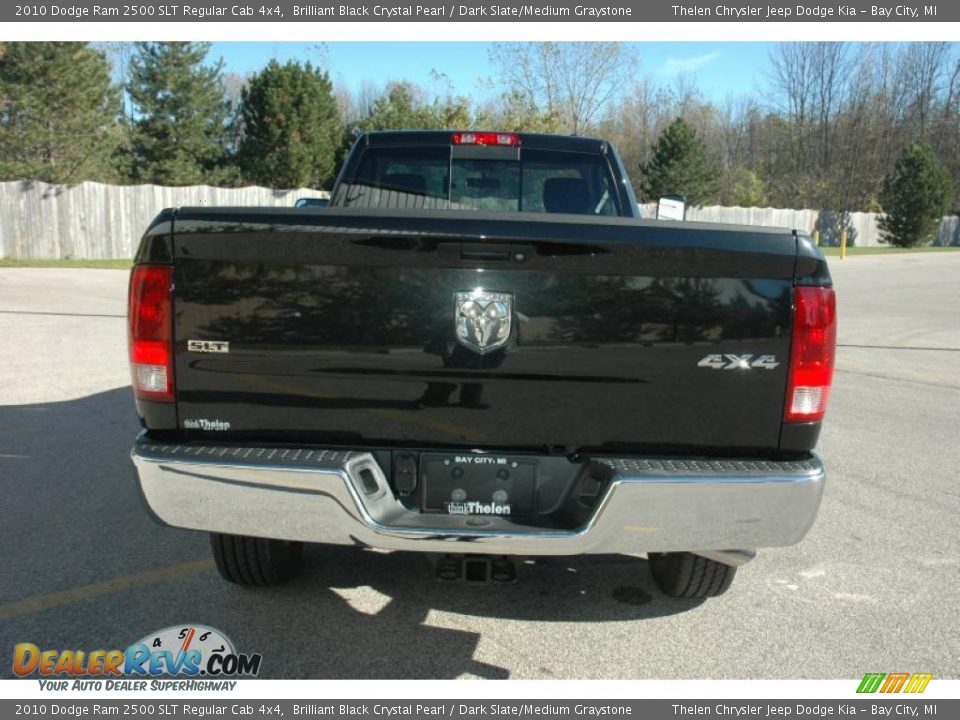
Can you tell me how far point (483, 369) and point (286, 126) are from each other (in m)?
30.2

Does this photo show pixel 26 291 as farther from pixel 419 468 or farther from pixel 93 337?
pixel 419 468

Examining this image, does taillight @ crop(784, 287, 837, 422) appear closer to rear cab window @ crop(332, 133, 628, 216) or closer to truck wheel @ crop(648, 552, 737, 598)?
truck wheel @ crop(648, 552, 737, 598)

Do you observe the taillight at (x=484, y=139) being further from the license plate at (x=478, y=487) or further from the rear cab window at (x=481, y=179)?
the license plate at (x=478, y=487)

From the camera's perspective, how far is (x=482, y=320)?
2.71 metres

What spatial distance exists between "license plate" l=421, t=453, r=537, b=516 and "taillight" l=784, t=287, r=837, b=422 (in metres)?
0.95

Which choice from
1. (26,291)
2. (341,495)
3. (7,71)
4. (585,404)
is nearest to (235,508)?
(341,495)

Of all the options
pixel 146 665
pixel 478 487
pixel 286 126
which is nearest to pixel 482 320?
pixel 478 487

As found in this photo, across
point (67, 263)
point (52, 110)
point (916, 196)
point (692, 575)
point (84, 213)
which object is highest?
point (52, 110)

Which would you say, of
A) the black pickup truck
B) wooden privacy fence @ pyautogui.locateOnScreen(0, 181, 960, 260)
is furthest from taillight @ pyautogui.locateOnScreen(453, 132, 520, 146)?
wooden privacy fence @ pyautogui.locateOnScreen(0, 181, 960, 260)

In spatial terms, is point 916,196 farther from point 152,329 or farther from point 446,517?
point 152,329

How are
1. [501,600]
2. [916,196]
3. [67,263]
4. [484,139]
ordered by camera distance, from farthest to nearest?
1. [916,196]
2. [67,263]
3. [484,139]
4. [501,600]

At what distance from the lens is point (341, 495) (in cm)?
263

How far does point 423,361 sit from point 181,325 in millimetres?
849

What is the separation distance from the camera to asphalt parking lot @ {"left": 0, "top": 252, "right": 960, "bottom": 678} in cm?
315
